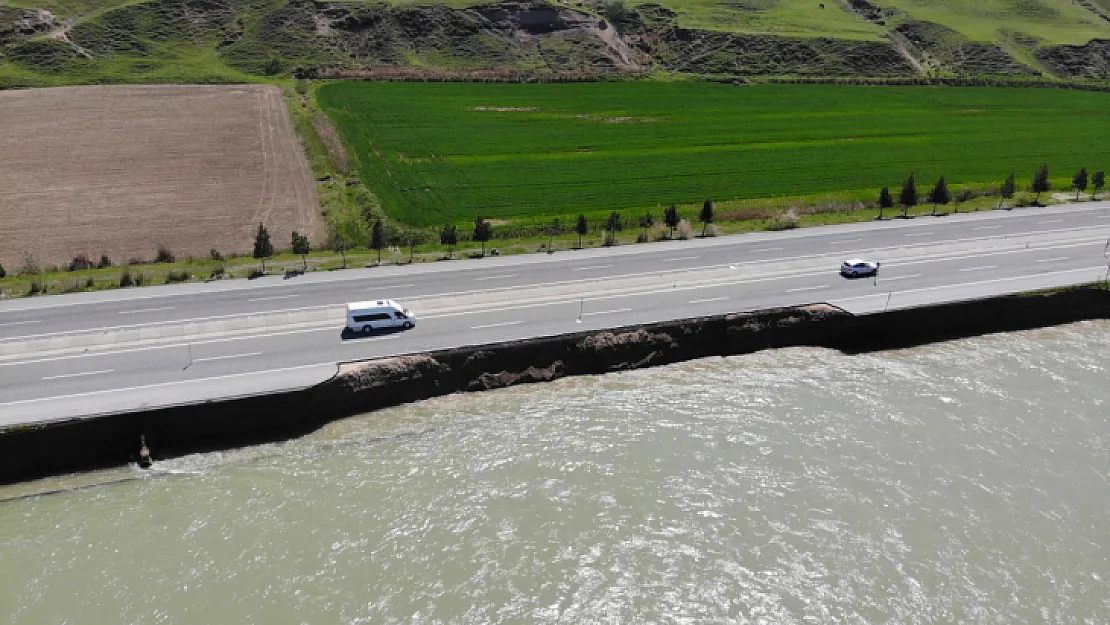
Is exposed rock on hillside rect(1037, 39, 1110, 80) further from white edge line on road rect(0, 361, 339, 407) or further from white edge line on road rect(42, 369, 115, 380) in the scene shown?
white edge line on road rect(42, 369, 115, 380)

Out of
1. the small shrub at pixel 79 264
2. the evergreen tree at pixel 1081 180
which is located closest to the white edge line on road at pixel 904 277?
the evergreen tree at pixel 1081 180

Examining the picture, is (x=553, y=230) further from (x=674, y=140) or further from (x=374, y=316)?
(x=674, y=140)

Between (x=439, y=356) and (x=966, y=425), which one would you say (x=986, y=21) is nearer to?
(x=966, y=425)

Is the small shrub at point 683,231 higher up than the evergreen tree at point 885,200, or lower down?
lower down

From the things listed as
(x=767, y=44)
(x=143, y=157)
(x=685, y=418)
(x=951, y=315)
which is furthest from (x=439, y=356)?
(x=767, y=44)

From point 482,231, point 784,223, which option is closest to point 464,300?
point 482,231

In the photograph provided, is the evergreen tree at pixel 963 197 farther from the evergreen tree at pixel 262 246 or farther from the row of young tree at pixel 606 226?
the evergreen tree at pixel 262 246
